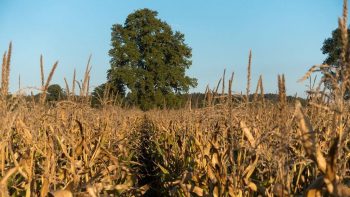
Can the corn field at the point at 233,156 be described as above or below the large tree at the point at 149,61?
below

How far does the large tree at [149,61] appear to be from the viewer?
40875 mm

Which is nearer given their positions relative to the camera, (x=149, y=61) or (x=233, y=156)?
(x=233, y=156)

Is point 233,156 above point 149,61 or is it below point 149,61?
below

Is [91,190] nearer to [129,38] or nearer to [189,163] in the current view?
[189,163]

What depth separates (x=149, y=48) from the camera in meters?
44.5

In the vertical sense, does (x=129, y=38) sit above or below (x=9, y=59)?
above

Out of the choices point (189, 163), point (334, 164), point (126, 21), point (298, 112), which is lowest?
point (189, 163)

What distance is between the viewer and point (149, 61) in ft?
143

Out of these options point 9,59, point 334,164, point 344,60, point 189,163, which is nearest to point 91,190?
point 9,59

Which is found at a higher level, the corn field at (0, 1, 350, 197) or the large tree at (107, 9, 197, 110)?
the large tree at (107, 9, 197, 110)

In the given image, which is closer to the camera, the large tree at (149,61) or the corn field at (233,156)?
the corn field at (233,156)

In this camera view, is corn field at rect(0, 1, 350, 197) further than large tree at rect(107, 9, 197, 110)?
No

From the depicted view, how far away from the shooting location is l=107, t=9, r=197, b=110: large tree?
40.9 meters

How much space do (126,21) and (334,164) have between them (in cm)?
4601
